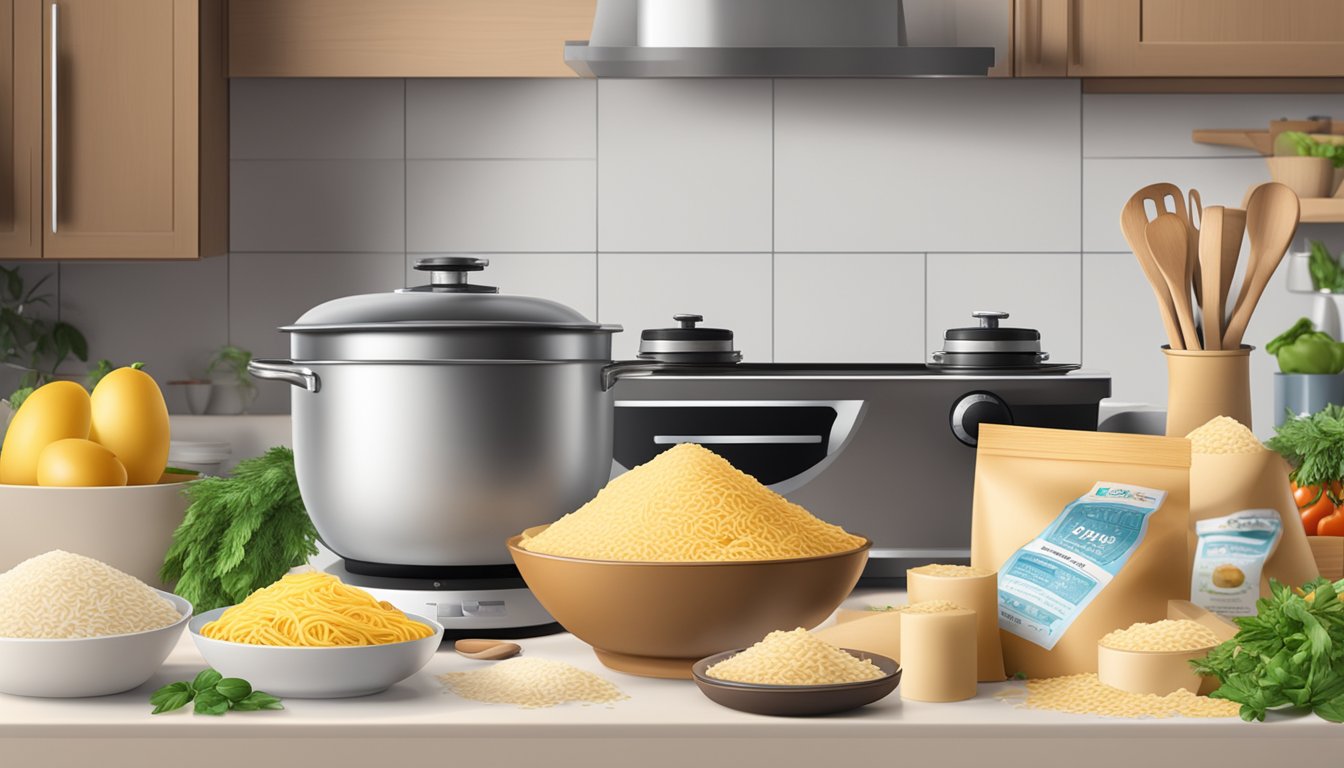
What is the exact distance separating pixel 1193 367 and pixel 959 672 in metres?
0.38

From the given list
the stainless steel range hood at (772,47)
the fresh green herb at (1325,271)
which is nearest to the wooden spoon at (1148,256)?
the stainless steel range hood at (772,47)

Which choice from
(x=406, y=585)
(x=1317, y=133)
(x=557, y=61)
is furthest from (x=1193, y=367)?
(x=1317, y=133)

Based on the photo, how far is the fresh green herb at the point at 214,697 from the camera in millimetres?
734

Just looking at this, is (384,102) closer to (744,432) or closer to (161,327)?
(161,327)

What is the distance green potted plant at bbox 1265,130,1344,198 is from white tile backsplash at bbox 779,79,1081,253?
0.40m

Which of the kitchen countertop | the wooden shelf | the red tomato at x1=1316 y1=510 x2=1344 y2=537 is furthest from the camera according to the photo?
the wooden shelf

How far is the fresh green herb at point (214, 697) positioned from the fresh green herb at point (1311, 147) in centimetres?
247

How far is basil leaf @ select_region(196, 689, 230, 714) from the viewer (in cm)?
73

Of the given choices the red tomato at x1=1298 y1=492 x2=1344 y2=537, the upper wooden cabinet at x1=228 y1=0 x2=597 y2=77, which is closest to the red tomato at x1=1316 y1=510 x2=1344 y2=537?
the red tomato at x1=1298 y1=492 x2=1344 y2=537

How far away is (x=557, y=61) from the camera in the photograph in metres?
2.54

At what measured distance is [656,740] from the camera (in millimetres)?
721

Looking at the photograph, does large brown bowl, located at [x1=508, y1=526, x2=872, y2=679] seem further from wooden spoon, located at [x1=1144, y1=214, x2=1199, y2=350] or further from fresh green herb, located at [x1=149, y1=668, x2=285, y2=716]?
wooden spoon, located at [x1=1144, y1=214, x2=1199, y2=350]

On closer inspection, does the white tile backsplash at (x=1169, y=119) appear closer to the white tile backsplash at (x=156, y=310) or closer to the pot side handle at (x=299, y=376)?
the white tile backsplash at (x=156, y=310)

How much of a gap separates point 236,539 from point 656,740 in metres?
0.45
